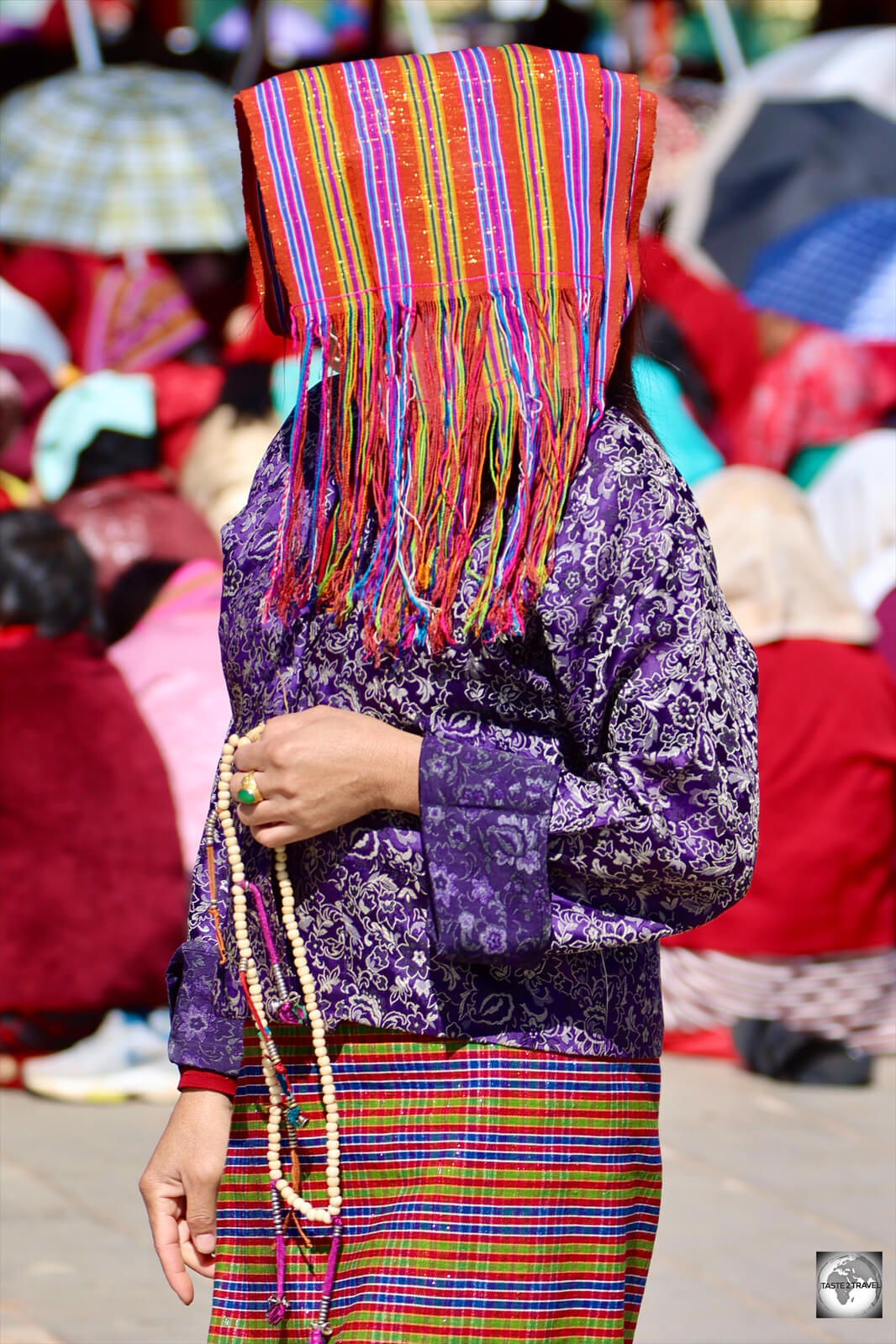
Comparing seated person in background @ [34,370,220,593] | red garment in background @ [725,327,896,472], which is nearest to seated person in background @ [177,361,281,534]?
seated person in background @ [34,370,220,593]

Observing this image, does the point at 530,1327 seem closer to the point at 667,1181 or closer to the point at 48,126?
the point at 667,1181

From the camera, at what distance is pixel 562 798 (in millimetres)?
1487

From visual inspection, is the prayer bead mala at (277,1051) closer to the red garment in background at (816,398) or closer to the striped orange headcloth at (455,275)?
the striped orange headcloth at (455,275)

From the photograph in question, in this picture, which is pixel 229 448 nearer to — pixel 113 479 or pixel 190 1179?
pixel 113 479

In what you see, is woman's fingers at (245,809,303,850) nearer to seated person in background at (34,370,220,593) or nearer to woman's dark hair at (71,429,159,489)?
seated person in background at (34,370,220,593)

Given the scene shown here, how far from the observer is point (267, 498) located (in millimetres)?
1687

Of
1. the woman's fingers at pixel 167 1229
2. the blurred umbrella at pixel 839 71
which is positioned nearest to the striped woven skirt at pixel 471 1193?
the woman's fingers at pixel 167 1229

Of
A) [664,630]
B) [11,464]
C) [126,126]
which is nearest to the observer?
[664,630]

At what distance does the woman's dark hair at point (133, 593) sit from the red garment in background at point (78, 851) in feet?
2.21

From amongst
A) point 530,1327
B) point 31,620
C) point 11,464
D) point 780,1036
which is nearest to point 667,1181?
point 780,1036

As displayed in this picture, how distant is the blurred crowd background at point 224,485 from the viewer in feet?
14.5

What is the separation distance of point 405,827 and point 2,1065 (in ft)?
10.3

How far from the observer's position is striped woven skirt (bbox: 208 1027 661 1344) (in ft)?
4.99

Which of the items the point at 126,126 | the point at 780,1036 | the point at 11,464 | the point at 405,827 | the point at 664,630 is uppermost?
the point at 664,630
